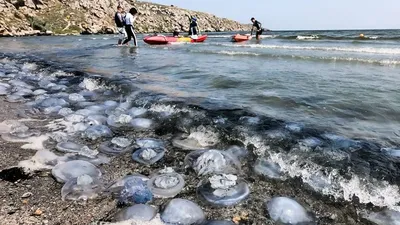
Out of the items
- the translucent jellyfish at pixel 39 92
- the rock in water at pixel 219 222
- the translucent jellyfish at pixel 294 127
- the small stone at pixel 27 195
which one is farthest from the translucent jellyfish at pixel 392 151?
the translucent jellyfish at pixel 39 92

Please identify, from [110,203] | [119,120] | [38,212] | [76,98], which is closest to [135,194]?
[110,203]

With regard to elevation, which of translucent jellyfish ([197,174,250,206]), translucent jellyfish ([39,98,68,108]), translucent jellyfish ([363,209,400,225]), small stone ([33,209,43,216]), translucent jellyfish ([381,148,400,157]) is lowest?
translucent jellyfish ([363,209,400,225])

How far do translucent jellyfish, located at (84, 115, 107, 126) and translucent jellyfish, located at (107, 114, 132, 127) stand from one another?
75 millimetres

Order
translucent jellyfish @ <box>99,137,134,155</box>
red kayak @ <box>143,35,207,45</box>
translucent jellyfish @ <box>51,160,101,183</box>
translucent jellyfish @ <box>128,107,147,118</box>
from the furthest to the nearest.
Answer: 1. red kayak @ <box>143,35,207,45</box>
2. translucent jellyfish @ <box>128,107,147,118</box>
3. translucent jellyfish @ <box>99,137,134,155</box>
4. translucent jellyfish @ <box>51,160,101,183</box>

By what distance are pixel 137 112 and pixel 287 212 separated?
2.69 meters

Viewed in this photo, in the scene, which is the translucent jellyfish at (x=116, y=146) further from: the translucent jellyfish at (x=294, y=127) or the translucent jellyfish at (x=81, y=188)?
the translucent jellyfish at (x=294, y=127)

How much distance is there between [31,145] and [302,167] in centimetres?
264

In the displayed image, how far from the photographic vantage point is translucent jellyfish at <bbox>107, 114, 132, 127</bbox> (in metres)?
3.72

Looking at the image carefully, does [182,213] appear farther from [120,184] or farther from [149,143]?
[149,143]

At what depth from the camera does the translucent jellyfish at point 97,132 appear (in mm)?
3287

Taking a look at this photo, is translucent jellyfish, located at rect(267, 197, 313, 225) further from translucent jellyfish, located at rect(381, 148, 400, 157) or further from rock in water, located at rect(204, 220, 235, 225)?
translucent jellyfish, located at rect(381, 148, 400, 157)

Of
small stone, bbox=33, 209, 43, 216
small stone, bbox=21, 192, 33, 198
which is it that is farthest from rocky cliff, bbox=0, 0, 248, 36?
small stone, bbox=33, 209, 43, 216

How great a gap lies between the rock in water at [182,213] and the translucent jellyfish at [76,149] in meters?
1.18

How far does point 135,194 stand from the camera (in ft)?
7.04
